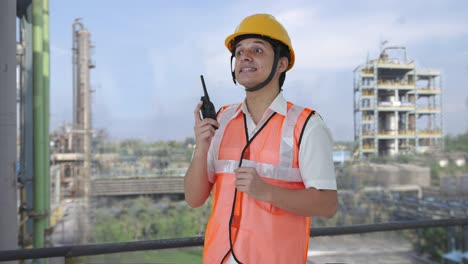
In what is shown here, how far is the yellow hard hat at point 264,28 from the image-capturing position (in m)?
0.77

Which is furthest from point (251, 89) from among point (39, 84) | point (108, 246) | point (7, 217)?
point (39, 84)

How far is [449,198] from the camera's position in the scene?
3086cm

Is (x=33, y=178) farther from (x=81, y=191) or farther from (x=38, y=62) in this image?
(x=81, y=191)

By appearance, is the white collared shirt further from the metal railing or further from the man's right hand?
the metal railing

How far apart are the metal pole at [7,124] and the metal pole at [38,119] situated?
3242 millimetres

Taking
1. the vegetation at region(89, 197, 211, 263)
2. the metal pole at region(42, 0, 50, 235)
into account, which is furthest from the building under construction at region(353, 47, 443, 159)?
the metal pole at region(42, 0, 50, 235)

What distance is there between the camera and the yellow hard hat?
775 millimetres

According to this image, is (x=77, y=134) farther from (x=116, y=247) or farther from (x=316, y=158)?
(x=316, y=158)

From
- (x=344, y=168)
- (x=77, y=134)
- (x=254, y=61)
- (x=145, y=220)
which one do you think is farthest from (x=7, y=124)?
(x=145, y=220)

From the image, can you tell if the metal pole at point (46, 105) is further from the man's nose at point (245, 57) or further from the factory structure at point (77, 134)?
the factory structure at point (77, 134)

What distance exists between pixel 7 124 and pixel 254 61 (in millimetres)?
1483

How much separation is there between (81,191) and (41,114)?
23.9 m

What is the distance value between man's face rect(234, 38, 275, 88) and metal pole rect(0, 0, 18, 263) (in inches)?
56.9

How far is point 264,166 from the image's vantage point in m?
0.76
